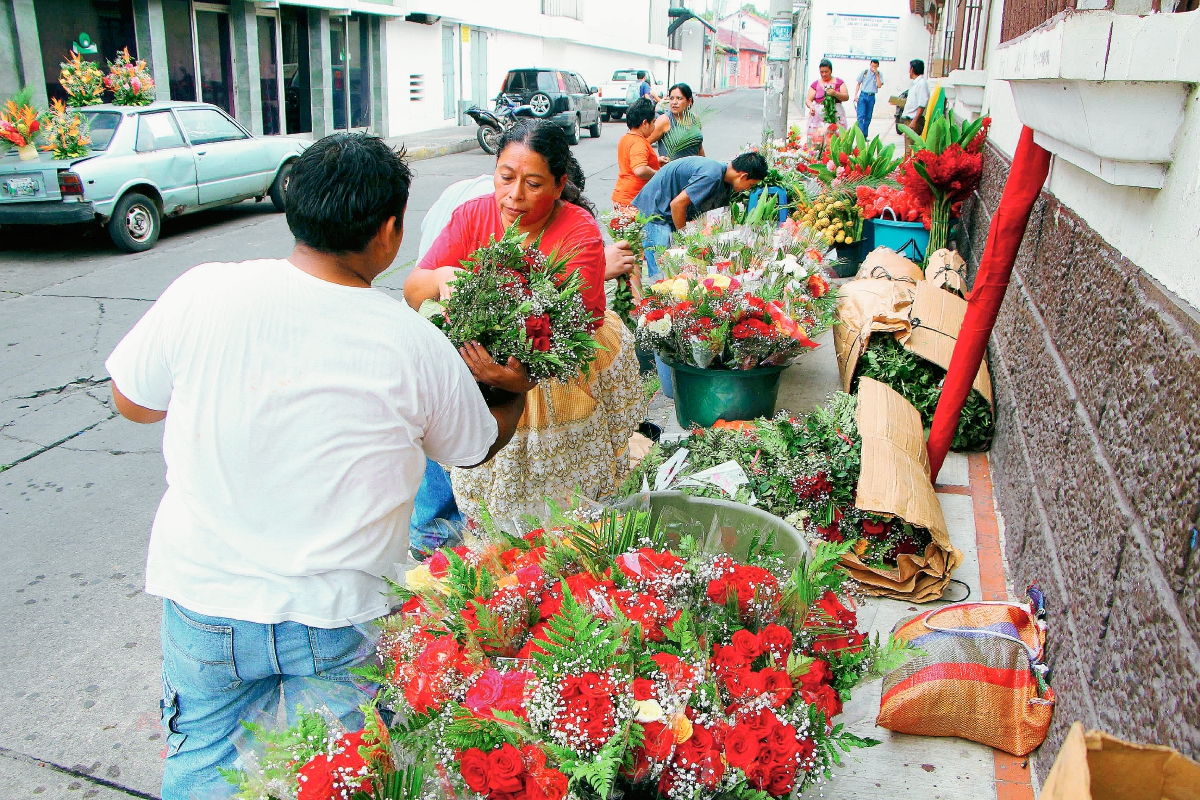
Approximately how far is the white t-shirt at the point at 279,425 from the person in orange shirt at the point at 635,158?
546 centimetres

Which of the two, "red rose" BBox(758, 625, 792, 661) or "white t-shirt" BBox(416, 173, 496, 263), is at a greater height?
"white t-shirt" BBox(416, 173, 496, 263)

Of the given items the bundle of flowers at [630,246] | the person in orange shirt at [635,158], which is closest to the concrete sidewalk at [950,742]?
the bundle of flowers at [630,246]

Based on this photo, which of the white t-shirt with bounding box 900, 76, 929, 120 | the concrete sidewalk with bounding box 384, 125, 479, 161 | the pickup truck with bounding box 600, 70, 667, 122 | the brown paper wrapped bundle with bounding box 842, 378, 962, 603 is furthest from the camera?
the pickup truck with bounding box 600, 70, 667, 122

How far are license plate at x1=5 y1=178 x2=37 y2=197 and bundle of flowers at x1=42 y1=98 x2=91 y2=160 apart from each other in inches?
14.5

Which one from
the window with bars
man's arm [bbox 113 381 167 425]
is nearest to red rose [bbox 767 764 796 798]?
man's arm [bbox 113 381 167 425]

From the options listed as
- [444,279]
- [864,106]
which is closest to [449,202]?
[444,279]

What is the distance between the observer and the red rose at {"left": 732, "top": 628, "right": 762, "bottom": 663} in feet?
5.29

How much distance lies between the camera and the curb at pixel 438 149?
18.8 m

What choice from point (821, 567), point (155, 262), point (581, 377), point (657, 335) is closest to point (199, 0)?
point (155, 262)

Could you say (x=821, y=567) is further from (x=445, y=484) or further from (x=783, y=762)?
(x=445, y=484)

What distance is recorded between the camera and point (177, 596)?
1.75m

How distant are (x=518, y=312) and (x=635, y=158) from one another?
16.5 feet

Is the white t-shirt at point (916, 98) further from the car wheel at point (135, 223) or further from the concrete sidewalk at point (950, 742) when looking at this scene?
the car wheel at point (135, 223)

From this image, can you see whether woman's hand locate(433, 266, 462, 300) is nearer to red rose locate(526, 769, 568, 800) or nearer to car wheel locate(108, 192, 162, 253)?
red rose locate(526, 769, 568, 800)
